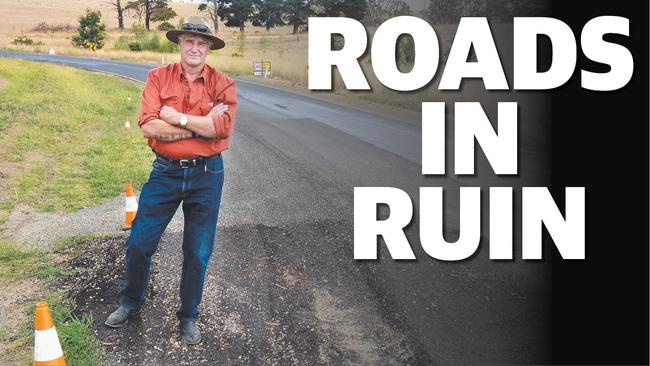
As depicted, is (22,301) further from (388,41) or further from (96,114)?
(96,114)

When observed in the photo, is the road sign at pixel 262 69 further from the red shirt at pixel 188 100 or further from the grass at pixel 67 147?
the red shirt at pixel 188 100

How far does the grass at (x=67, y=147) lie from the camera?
24.4 ft

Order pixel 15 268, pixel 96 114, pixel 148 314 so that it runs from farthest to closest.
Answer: pixel 96 114 → pixel 15 268 → pixel 148 314

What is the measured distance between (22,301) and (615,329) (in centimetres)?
432

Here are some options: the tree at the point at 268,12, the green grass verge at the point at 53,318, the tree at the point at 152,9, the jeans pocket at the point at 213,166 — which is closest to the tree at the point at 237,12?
the tree at the point at 268,12

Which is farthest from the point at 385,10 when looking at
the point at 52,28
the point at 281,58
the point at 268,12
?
the point at 52,28

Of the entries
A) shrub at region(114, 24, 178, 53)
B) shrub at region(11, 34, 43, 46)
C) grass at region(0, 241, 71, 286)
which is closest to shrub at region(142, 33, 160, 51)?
shrub at region(114, 24, 178, 53)

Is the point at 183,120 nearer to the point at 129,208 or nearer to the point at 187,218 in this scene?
the point at 187,218

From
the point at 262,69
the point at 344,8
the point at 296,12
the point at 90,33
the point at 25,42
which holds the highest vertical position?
the point at 296,12

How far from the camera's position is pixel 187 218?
12.3ft

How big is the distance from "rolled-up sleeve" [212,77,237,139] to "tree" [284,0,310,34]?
63.5m

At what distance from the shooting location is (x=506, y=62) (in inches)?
839

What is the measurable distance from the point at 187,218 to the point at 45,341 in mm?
1159

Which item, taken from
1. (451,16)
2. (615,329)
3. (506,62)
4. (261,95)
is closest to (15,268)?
(615,329)
